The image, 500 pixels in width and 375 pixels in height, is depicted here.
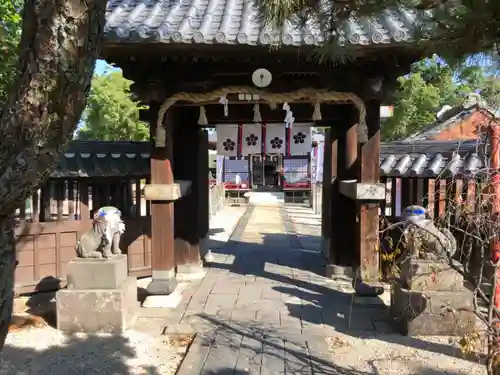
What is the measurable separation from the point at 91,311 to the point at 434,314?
12.6 feet

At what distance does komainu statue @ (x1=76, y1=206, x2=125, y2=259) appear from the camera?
5570mm

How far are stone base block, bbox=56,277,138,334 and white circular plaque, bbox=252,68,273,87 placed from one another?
325 centimetres

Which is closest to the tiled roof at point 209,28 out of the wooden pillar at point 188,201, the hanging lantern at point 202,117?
the hanging lantern at point 202,117

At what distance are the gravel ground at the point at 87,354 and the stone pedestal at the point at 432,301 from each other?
8.27 ft

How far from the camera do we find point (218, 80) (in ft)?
22.0

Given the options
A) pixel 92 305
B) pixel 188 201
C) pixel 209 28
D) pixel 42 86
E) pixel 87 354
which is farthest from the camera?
pixel 188 201

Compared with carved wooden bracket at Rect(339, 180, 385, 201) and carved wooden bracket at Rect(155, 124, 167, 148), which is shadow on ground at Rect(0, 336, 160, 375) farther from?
carved wooden bracket at Rect(339, 180, 385, 201)

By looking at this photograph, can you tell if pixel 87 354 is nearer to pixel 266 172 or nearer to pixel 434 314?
pixel 434 314

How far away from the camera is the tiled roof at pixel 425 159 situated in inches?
258

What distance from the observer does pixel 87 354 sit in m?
4.80

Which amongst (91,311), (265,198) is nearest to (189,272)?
Answer: (91,311)

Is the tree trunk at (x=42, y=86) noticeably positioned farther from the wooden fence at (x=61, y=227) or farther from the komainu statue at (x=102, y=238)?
the wooden fence at (x=61, y=227)

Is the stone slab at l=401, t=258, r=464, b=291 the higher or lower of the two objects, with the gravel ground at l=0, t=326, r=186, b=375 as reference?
higher

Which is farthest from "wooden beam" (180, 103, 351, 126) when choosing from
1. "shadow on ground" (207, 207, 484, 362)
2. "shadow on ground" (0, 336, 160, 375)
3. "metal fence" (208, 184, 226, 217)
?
"metal fence" (208, 184, 226, 217)
